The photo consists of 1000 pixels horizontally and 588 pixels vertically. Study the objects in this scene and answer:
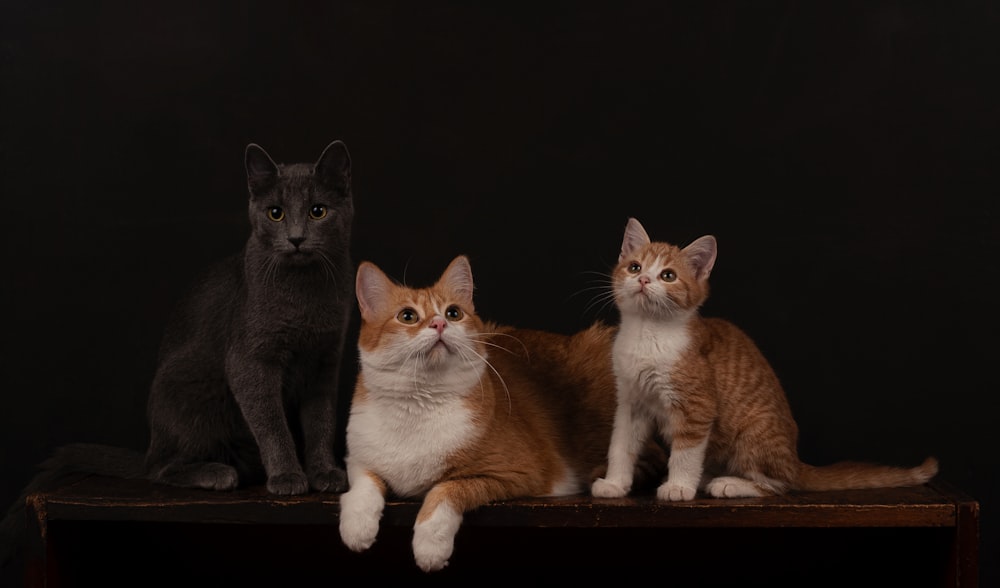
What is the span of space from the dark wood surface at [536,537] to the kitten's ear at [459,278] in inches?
17.9

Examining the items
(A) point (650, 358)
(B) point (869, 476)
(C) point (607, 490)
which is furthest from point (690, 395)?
(B) point (869, 476)

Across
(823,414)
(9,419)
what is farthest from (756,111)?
(9,419)

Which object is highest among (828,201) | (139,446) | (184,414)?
(828,201)

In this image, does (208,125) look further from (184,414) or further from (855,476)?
(855,476)

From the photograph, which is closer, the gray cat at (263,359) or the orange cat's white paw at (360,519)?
the orange cat's white paw at (360,519)

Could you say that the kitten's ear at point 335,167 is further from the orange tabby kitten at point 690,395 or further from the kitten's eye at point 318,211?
the orange tabby kitten at point 690,395

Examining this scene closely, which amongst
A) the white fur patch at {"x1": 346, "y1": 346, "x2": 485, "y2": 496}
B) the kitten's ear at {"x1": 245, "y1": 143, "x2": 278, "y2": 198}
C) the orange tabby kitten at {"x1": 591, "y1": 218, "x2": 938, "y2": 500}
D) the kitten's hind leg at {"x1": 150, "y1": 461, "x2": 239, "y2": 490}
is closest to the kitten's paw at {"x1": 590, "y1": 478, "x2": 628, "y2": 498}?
the orange tabby kitten at {"x1": 591, "y1": 218, "x2": 938, "y2": 500}

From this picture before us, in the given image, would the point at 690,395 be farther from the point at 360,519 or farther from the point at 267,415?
the point at 267,415

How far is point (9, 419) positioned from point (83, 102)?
35.7 inches

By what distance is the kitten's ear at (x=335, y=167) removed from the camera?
94.9 inches

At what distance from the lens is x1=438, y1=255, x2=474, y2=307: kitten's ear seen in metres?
2.38

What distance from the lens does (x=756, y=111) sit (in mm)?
3041

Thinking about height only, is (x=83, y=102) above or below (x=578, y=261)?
above

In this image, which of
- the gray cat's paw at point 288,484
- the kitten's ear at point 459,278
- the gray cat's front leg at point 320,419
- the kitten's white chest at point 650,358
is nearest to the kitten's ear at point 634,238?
the kitten's white chest at point 650,358
